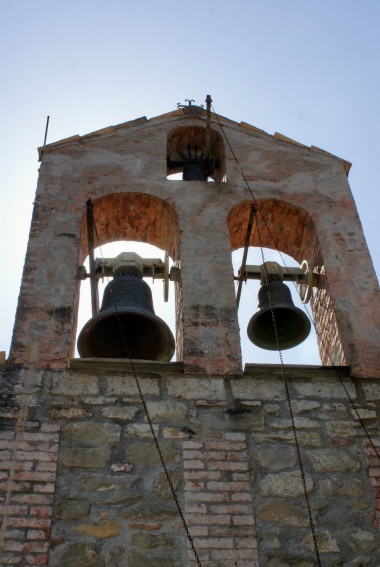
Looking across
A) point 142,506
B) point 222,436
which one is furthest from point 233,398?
point 142,506

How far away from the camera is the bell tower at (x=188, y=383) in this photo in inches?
180

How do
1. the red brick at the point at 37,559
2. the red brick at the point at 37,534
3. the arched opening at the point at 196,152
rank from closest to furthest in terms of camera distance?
the red brick at the point at 37,559, the red brick at the point at 37,534, the arched opening at the point at 196,152

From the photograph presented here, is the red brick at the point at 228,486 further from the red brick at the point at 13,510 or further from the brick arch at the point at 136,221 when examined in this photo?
the brick arch at the point at 136,221

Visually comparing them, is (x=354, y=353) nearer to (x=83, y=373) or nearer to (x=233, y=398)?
(x=233, y=398)

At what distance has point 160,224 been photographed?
7359 mm

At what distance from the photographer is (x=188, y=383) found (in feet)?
17.8

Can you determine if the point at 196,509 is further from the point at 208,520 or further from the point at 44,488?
the point at 44,488

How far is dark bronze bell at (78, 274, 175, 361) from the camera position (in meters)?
5.89

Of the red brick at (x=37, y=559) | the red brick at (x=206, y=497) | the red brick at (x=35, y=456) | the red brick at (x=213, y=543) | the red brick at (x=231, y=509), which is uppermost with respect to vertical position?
the red brick at (x=35, y=456)

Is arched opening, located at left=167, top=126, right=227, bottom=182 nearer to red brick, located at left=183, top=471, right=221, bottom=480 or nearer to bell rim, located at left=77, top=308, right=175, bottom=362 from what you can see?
bell rim, located at left=77, top=308, right=175, bottom=362

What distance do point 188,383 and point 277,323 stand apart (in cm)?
155

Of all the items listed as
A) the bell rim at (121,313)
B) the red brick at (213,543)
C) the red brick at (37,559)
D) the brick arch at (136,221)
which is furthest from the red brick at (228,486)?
the brick arch at (136,221)

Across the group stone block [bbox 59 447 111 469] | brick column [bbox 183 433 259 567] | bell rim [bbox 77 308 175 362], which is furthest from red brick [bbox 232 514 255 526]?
bell rim [bbox 77 308 175 362]

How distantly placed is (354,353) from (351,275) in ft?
3.13
